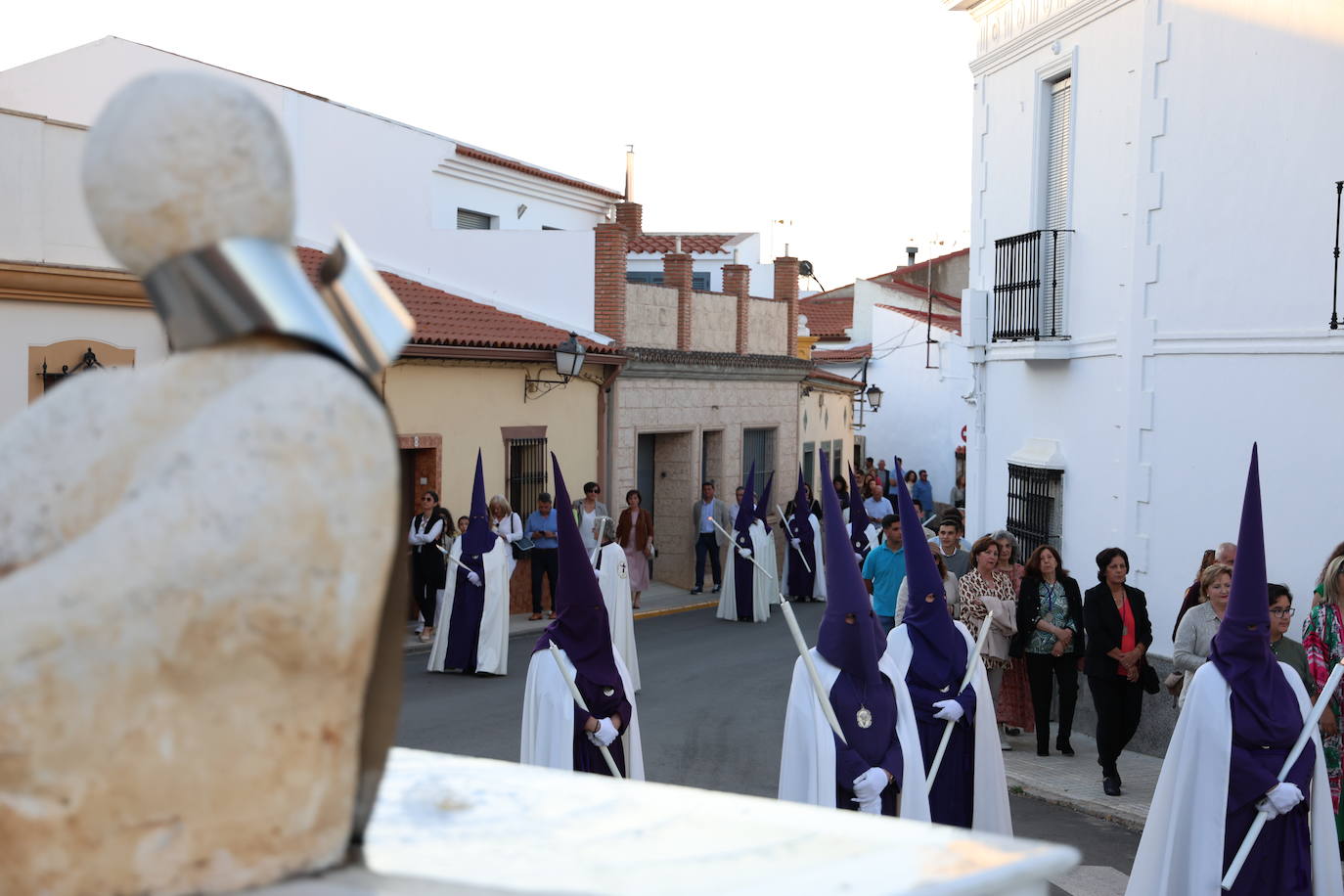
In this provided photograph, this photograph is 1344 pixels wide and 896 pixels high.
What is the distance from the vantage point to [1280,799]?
20.0 ft

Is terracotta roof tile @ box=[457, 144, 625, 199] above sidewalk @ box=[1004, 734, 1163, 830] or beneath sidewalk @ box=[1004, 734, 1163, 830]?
above

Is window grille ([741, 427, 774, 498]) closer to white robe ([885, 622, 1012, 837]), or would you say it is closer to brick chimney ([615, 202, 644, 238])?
brick chimney ([615, 202, 644, 238])

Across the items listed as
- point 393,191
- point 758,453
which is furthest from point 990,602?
point 758,453

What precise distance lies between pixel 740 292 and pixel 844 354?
1454 centimetres

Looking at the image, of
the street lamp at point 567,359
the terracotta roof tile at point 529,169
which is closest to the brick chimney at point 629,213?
the terracotta roof tile at point 529,169

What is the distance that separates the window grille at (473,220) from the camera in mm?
23406

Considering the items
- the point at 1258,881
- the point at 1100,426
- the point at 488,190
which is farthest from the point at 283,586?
the point at 488,190

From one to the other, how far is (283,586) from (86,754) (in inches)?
12.0

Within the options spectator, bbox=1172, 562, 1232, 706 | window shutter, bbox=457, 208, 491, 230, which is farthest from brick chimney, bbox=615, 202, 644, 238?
spectator, bbox=1172, 562, 1232, 706

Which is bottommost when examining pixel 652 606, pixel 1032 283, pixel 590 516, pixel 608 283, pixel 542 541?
pixel 652 606

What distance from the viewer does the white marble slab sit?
173 centimetres

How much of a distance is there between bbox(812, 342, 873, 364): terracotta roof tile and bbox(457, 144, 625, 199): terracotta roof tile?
13692mm

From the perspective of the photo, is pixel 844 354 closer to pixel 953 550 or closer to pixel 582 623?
pixel 953 550

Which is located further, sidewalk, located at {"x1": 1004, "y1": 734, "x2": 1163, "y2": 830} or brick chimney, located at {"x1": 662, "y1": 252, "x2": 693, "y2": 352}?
brick chimney, located at {"x1": 662, "y1": 252, "x2": 693, "y2": 352}
